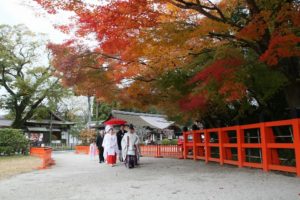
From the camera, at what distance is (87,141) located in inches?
1737

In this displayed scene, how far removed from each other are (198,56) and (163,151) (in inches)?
363

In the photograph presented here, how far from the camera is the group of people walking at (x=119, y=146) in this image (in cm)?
1417

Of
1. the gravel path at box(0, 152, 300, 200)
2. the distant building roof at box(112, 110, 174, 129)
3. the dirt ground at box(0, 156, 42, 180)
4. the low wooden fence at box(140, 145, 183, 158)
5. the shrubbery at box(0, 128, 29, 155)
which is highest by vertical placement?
the distant building roof at box(112, 110, 174, 129)

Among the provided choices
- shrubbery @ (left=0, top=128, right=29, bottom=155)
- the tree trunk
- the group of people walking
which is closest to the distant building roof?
shrubbery @ (left=0, top=128, right=29, bottom=155)

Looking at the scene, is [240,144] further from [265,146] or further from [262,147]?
[265,146]

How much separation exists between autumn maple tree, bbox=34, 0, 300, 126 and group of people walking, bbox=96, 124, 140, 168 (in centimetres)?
219

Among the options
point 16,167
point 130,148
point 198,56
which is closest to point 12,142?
point 16,167

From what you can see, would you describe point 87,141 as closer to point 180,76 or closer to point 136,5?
point 180,76

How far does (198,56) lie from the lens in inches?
506

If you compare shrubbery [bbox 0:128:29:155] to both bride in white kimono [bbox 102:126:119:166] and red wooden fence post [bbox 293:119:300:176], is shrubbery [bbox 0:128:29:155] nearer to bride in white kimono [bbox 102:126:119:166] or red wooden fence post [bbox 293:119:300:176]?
bride in white kimono [bbox 102:126:119:166]

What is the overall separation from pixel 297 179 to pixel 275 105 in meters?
6.24

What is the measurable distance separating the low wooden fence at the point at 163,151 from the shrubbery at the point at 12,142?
12.6m

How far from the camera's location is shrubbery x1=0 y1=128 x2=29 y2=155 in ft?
95.3

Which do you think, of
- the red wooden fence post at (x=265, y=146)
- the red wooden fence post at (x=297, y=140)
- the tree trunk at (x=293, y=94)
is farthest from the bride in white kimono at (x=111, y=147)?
the red wooden fence post at (x=297, y=140)
